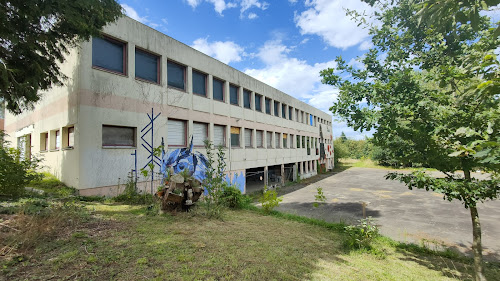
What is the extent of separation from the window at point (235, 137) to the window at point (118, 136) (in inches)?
287

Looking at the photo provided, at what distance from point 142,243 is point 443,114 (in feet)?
18.6

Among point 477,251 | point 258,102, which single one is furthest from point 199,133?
point 477,251

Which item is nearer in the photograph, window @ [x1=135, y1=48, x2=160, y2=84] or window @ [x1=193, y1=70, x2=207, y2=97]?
window @ [x1=135, y1=48, x2=160, y2=84]

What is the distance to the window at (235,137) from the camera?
632 inches

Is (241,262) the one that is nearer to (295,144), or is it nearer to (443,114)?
(443,114)

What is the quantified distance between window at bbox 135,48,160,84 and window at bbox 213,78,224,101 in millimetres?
4243

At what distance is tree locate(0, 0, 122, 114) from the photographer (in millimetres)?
4828

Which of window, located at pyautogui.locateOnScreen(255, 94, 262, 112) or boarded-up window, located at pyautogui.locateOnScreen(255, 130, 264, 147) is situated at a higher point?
window, located at pyautogui.locateOnScreen(255, 94, 262, 112)

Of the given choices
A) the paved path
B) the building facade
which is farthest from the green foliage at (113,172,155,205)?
the paved path

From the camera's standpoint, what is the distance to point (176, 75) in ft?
39.9

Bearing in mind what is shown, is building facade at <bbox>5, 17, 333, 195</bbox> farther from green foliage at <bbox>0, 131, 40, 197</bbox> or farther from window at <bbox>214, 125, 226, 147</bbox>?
green foliage at <bbox>0, 131, 40, 197</bbox>

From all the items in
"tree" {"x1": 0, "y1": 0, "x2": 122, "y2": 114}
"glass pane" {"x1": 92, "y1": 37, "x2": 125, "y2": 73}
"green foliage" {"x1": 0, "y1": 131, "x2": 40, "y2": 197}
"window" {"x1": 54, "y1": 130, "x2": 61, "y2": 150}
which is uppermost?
"glass pane" {"x1": 92, "y1": 37, "x2": 125, "y2": 73}

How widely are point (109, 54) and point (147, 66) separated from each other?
1720 millimetres

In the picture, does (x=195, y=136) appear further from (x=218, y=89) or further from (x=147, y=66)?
(x=147, y=66)
